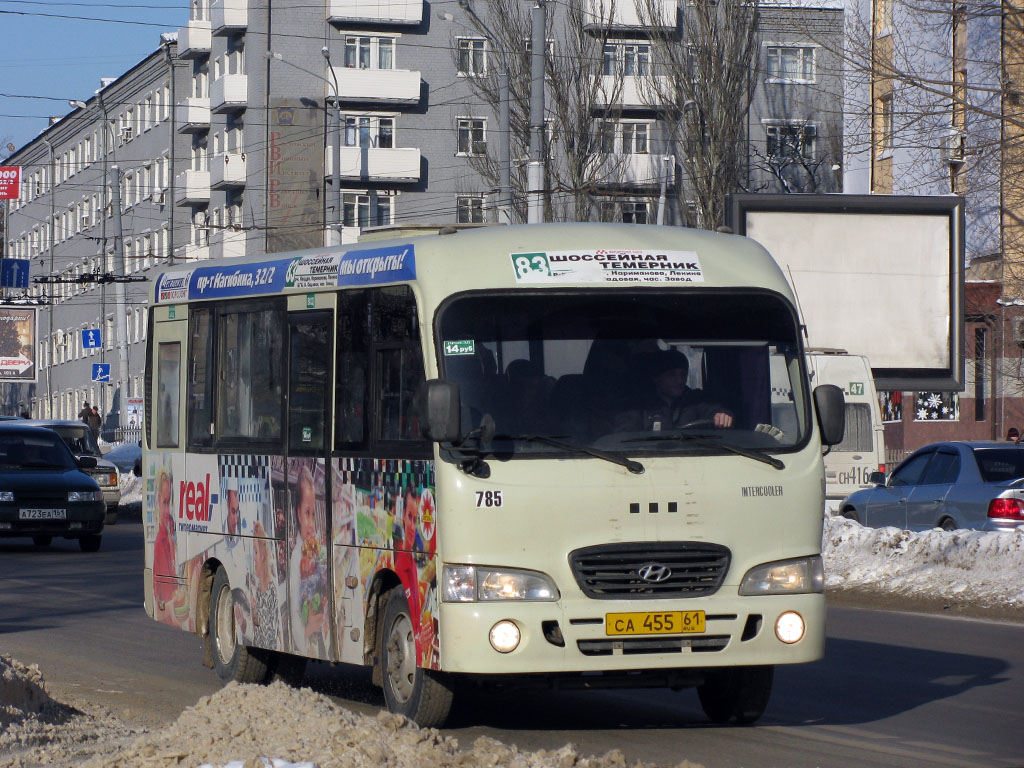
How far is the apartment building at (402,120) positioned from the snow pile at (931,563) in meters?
31.0

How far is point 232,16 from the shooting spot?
2479 inches

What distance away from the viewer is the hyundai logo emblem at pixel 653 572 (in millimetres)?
8367

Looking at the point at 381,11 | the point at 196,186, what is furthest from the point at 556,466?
the point at 196,186

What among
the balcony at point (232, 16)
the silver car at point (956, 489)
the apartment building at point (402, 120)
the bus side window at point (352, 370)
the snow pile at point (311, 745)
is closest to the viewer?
the snow pile at point (311, 745)

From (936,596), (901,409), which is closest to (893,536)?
(936,596)

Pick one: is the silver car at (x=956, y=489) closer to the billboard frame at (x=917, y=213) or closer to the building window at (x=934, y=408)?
the billboard frame at (x=917, y=213)

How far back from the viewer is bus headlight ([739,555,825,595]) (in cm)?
855

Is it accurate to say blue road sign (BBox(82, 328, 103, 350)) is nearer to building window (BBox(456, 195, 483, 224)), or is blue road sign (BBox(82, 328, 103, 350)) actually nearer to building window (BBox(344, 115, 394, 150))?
building window (BBox(344, 115, 394, 150))

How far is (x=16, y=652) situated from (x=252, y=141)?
168 ft

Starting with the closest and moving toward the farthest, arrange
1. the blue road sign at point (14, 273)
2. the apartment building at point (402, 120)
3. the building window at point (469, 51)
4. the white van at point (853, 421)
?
the white van at point (853, 421), the apartment building at point (402, 120), the blue road sign at point (14, 273), the building window at point (469, 51)

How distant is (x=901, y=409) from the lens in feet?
158

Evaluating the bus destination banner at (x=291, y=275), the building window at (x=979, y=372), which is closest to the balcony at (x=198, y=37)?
the building window at (x=979, y=372)

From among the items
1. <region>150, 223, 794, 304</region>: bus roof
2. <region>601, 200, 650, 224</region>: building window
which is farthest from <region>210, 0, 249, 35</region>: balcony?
<region>150, 223, 794, 304</region>: bus roof

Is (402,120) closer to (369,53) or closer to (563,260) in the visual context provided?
(369,53)
